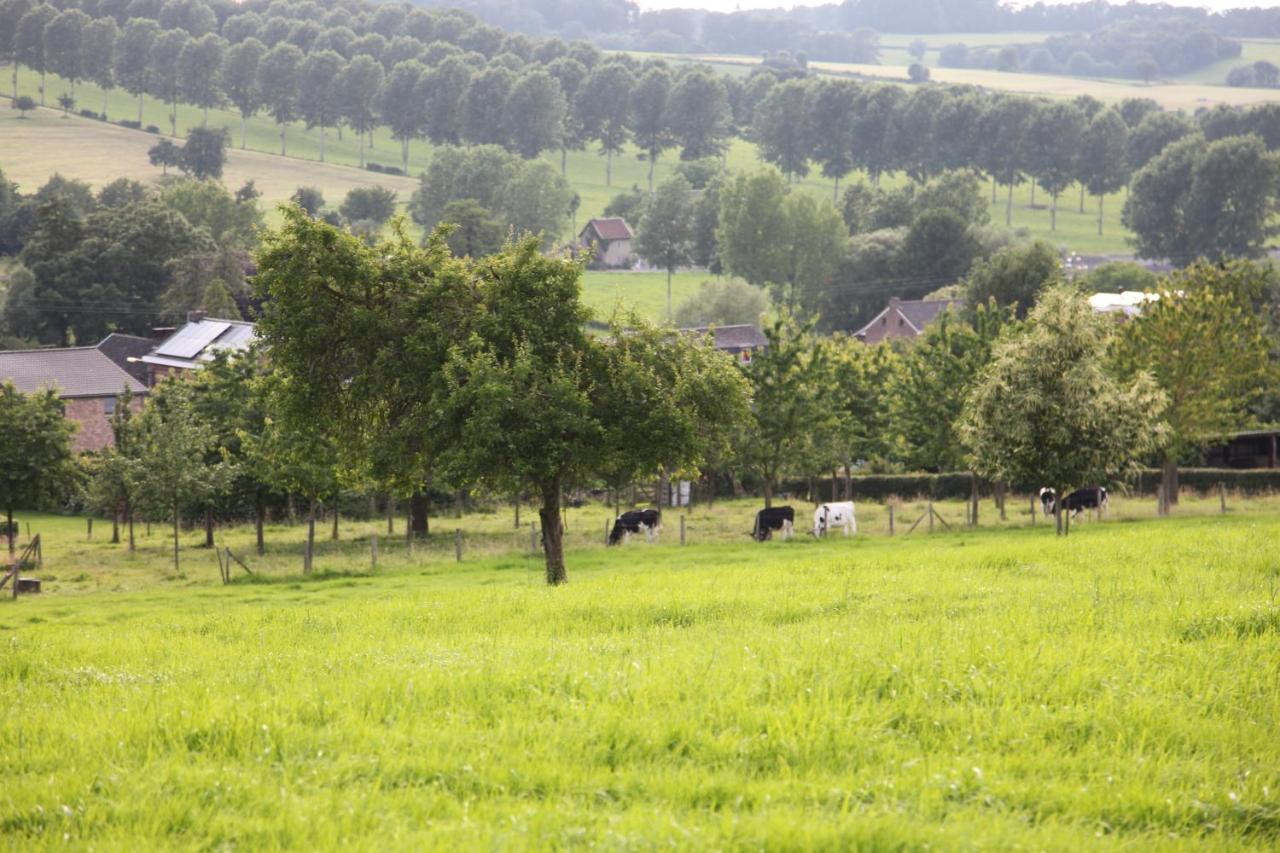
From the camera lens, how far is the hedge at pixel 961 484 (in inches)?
2110

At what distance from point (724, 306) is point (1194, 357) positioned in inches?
2643

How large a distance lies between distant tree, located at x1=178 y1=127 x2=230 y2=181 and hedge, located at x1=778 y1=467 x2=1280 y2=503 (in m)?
127

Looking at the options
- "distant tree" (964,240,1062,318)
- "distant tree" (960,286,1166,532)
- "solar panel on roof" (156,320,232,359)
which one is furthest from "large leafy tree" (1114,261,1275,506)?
"solar panel on roof" (156,320,232,359)

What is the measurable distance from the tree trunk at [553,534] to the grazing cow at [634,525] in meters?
14.4

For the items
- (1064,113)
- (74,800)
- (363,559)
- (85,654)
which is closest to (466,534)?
(363,559)

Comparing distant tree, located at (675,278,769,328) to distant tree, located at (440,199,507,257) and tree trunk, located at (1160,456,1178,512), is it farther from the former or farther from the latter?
tree trunk, located at (1160,456,1178,512)

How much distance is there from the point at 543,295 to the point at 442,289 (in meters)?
2.36

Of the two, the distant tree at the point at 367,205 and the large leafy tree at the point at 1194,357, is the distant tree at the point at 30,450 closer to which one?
the large leafy tree at the point at 1194,357

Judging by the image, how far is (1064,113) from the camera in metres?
170

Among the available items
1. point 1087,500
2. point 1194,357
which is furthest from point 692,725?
point 1194,357

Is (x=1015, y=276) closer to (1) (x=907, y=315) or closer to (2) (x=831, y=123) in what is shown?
(1) (x=907, y=315)

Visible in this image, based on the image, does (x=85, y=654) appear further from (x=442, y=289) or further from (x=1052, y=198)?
(x=1052, y=198)

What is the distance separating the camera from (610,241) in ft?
507

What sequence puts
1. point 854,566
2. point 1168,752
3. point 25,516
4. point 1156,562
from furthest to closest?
point 25,516, point 854,566, point 1156,562, point 1168,752
